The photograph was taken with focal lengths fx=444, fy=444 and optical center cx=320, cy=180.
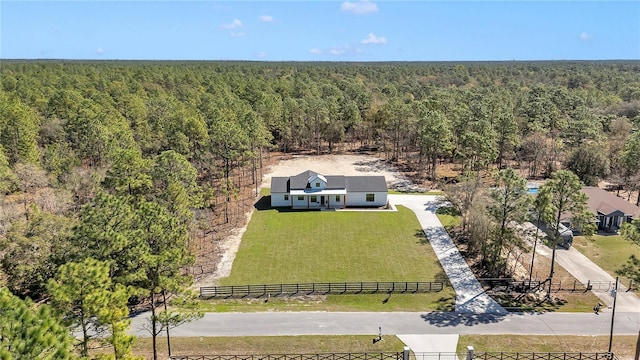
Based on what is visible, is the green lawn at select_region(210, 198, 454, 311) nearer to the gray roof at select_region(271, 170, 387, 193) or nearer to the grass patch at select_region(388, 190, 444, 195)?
the gray roof at select_region(271, 170, 387, 193)

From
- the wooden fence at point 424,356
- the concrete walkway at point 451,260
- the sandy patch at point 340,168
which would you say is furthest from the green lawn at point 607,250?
the sandy patch at point 340,168

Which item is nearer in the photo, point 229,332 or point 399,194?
point 229,332

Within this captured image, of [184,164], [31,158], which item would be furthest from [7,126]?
[184,164]

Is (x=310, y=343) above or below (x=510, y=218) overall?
below

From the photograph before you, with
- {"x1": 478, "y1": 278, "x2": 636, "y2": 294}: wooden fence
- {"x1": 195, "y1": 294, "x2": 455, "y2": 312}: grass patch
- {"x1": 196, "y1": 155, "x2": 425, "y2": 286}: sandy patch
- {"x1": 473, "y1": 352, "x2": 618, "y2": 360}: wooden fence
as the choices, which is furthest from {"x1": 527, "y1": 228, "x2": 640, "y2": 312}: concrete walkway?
{"x1": 196, "y1": 155, "x2": 425, "y2": 286}: sandy patch

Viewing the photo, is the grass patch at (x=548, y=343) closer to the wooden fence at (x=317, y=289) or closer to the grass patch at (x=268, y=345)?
the grass patch at (x=268, y=345)

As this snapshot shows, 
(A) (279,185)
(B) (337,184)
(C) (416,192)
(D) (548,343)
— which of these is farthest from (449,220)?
(D) (548,343)

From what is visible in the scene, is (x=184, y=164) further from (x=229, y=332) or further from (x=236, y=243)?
(x=229, y=332)
